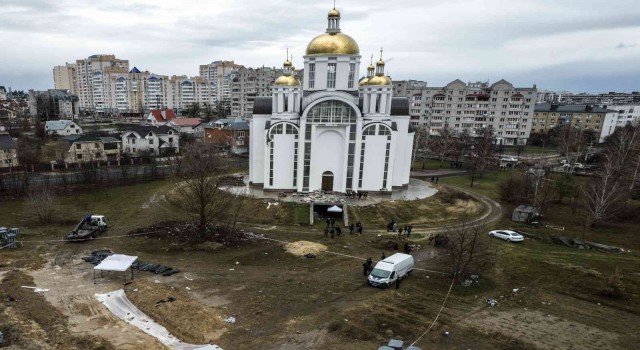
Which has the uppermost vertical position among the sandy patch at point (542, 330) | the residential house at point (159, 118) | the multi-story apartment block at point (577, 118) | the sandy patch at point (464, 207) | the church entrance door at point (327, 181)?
the multi-story apartment block at point (577, 118)

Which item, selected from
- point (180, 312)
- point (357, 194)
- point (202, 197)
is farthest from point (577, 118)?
point (180, 312)

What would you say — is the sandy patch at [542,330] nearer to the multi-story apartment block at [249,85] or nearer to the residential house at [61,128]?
the residential house at [61,128]

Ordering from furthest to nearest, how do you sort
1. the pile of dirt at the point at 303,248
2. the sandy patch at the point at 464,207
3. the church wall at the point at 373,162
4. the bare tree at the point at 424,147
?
1. the bare tree at the point at 424,147
2. the church wall at the point at 373,162
3. the sandy patch at the point at 464,207
4. the pile of dirt at the point at 303,248

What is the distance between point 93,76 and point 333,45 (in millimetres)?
136820

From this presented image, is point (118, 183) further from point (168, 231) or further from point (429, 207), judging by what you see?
point (429, 207)

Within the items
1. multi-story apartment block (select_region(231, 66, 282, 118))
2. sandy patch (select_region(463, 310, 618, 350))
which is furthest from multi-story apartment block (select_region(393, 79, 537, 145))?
sandy patch (select_region(463, 310, 618, 350))

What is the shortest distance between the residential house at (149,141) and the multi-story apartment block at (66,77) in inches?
4568

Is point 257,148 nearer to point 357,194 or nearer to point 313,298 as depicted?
point 357,194

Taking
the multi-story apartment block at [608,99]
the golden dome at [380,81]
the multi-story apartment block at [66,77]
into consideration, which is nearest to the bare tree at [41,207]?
the golden dome at [380,81]

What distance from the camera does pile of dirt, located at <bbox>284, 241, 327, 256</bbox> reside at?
88.1ft

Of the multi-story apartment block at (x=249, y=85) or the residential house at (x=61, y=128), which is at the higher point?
the multi-story apartment block at (x=249, y=85)

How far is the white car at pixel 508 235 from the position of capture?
30.4 metres

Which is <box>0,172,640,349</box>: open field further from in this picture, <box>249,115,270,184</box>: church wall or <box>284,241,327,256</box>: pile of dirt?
<box>249,115,270,184</box>: church wall

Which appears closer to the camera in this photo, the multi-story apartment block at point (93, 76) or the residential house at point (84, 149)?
the residential house at point (84, 149)
